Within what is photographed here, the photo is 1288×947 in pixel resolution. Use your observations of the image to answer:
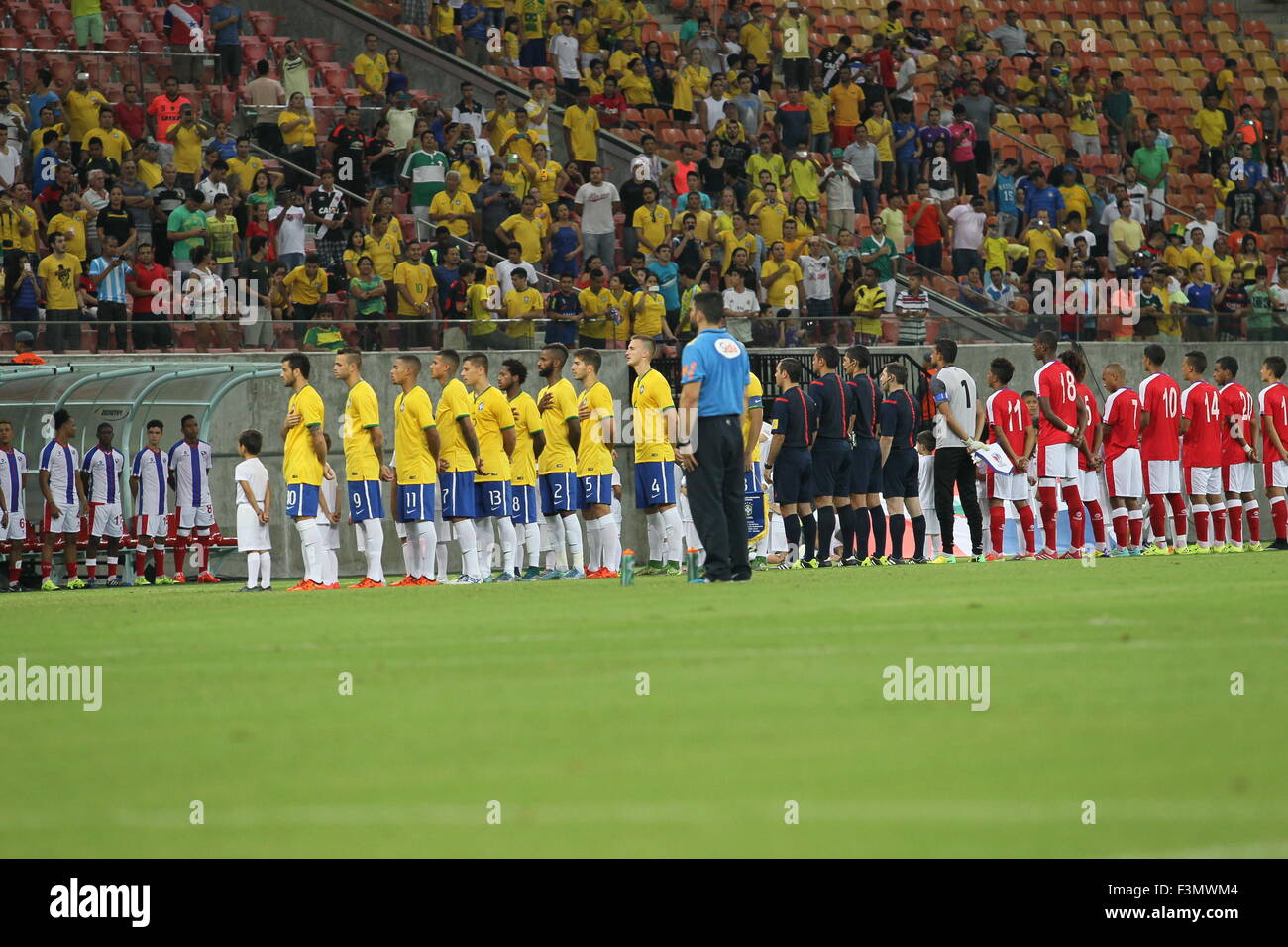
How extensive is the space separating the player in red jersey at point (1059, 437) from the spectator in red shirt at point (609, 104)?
11610mm

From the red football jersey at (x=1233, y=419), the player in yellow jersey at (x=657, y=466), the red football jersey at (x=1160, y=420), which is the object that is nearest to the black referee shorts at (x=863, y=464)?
the player in yellow jersey at (x=657, y=466)

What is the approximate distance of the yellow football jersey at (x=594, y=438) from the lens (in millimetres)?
18750

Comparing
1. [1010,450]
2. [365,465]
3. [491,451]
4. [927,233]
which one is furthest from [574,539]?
[927,233]

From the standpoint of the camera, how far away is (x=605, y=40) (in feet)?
103

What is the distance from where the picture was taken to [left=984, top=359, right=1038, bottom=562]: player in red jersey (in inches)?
777

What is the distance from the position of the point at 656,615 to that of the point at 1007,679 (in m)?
4.00

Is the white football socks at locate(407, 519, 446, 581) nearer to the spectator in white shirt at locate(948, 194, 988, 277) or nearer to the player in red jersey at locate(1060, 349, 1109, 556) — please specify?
the player in red jersey at locate(1060, 349, 1109, 556)

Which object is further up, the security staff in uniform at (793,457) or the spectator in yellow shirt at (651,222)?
the spectator in yellow shirt at (651,222)

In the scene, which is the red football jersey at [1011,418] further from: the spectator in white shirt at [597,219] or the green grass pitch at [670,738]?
the spectator in white shirt at [597,219]

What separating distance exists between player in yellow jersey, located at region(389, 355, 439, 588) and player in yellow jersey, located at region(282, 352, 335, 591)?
0.79 metres

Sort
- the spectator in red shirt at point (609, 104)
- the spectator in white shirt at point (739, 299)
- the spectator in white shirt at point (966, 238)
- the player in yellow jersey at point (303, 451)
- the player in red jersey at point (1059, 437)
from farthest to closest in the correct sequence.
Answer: the spectator in red shirt at point (609, 104), the spectator in white shirt at point (966, 238), the spectator in white shirt at point (739, 299), the player in red jersey at point (1059, 437), the player in yellow jersey at point (303, 451)

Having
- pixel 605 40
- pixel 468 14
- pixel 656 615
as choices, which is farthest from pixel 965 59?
pixel 656 615

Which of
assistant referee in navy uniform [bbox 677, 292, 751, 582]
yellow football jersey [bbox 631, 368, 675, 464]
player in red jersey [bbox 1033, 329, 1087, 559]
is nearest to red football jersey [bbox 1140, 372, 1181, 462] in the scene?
player in red jersey [bbox 1033, 329, 1087, 559]
